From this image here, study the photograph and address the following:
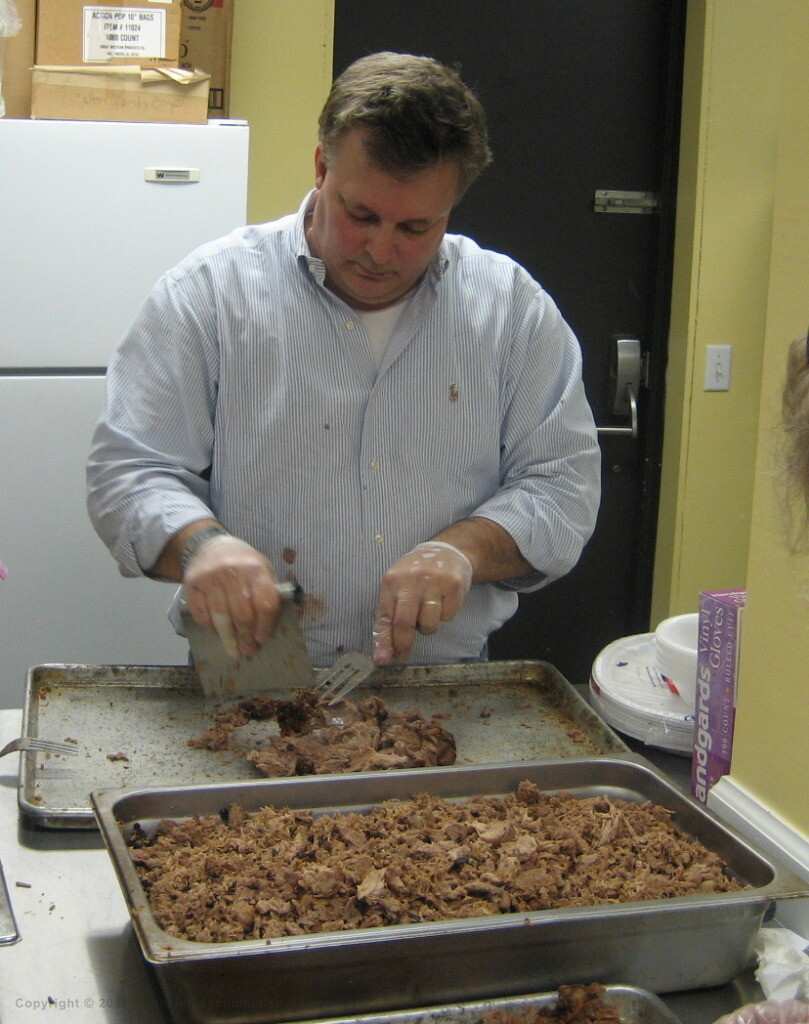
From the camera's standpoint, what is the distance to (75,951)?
115 cm

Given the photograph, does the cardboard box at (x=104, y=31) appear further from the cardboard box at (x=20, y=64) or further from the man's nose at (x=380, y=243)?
the man's nose at (x=380, y=243)

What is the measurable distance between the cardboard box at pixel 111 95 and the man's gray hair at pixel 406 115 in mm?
1028

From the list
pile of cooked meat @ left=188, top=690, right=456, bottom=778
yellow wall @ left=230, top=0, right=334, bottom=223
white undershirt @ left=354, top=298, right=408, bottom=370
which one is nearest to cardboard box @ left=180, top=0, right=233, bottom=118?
yellow wall @ left=230, top=0, right=334, bottom=223

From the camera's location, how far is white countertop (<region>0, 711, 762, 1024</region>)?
1.07 metres

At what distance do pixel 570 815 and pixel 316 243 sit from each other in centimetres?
104

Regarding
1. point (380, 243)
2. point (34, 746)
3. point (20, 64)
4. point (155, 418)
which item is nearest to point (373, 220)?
point (380, 243)

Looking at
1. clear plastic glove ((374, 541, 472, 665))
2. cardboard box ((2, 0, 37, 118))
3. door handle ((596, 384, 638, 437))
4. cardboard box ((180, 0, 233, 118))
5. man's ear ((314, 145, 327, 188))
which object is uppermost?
cardboard box ((180, 0, 233, 118))

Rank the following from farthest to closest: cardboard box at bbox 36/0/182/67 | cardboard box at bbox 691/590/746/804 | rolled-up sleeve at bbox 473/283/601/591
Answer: cardboard box at bbox 36/0/182/67
rolled-up sleeve at bbox 473/283/601/591
cardboard box at bbox 691/590/746/804

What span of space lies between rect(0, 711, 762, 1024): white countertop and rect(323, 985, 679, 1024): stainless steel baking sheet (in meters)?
0.07

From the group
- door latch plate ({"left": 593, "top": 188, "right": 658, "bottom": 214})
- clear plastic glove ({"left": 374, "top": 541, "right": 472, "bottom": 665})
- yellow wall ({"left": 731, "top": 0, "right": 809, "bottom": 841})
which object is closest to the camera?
yellow wall ({"left": 731, "top": 0, "right": 809, "bottom": 841})

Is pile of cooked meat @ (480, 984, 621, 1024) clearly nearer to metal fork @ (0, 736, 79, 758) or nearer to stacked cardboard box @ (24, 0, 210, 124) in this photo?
metal fork @ (0, 736, 79, 758)

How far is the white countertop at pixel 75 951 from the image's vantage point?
1068 mm

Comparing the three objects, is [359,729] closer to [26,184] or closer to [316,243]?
[316,243]

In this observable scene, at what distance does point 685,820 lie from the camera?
136 cm
